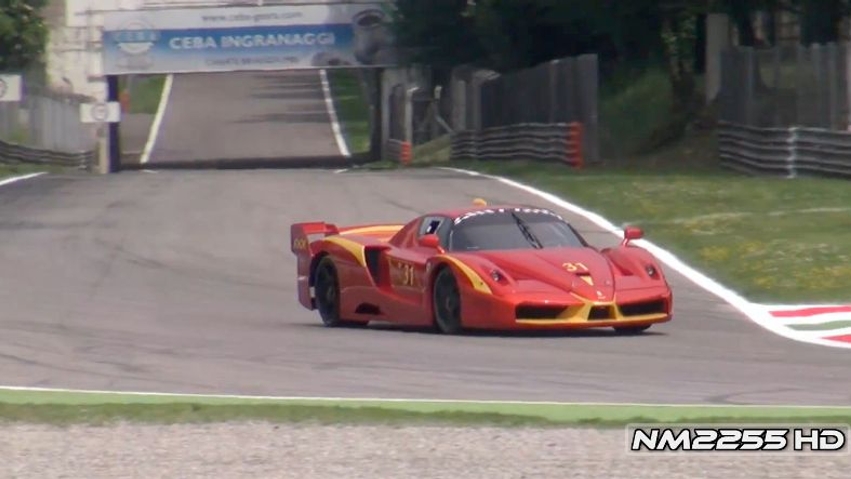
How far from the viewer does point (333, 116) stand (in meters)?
77.9

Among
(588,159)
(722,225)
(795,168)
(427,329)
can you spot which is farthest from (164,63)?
(427,329)

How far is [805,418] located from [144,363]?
514 centimetres

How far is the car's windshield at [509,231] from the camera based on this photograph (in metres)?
14.4

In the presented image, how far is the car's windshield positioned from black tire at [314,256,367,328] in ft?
4.83

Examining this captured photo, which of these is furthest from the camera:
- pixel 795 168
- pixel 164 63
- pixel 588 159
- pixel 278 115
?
pixel 278 115

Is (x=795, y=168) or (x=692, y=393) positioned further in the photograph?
(x=795, y=168)

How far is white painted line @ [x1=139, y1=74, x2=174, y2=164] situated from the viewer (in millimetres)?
64562

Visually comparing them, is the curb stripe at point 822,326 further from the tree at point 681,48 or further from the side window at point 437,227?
the tree at point 681,48

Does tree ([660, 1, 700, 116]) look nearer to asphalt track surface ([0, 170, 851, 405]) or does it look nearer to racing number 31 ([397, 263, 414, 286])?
asphalt track surface ([0, 170, 851, 405])

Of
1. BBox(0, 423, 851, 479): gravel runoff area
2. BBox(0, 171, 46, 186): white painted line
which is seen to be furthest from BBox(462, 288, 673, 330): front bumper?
BBox(0, 171, 46, 186): white painted line

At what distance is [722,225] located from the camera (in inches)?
851

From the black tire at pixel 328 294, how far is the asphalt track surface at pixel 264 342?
19cm

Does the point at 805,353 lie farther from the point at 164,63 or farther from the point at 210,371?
the point at 164,63

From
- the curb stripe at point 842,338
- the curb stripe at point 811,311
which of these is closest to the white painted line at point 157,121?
the curb stripe at point 811,311
